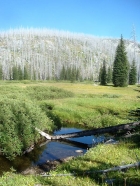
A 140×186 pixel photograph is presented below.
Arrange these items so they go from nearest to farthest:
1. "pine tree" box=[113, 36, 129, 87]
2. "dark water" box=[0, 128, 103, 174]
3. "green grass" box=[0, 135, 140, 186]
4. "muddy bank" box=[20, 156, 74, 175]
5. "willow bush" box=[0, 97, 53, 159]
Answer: "green grass" box=[0, 135, 140, 186], "muddy bank" box=[20, 156, 74, 175], "dark water" box=[0, 128, 103, 174], "willow bush" box=[0, 97, 53, 159], "pine tree" box=[113, 36, 129, 87]

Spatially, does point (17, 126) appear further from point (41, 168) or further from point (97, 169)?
point (97, 169)

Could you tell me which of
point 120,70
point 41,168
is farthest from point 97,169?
point 120,70

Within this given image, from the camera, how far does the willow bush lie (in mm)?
17422

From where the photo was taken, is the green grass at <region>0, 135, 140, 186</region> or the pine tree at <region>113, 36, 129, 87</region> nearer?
the green grass at <region>0, 135, 140, 186</region>

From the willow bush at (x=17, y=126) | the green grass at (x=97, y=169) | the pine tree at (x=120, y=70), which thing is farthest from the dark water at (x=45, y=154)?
the pine tree at (x=120, y=70)

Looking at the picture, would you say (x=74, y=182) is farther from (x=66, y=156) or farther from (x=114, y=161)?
(x=66, y=156)

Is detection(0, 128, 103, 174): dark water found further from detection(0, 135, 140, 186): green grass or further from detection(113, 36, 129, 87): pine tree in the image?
detection(113, 36, 129, 87): pine tree

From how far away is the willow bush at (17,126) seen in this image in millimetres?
17422

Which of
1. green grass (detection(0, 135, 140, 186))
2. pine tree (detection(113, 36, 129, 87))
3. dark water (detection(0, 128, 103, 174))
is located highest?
pine tree (detection(113, 36, 129, 87))

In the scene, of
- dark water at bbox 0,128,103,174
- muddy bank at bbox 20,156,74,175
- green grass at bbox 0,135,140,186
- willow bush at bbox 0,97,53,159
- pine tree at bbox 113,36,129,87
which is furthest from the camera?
pine tree at bbox 113,36,129,87

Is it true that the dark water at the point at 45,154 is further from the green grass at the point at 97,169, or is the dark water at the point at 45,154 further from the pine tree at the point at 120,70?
the pine tree at the point at 120,70

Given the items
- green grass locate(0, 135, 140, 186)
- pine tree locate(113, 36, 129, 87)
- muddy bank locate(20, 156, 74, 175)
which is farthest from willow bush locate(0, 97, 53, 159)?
pine tree locate(113, 36, 129, 87)

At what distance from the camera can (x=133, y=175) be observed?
379 inches

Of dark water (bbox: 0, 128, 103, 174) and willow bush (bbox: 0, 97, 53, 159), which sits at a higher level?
willow bush (bbox: 0, 97, 53, 159)
